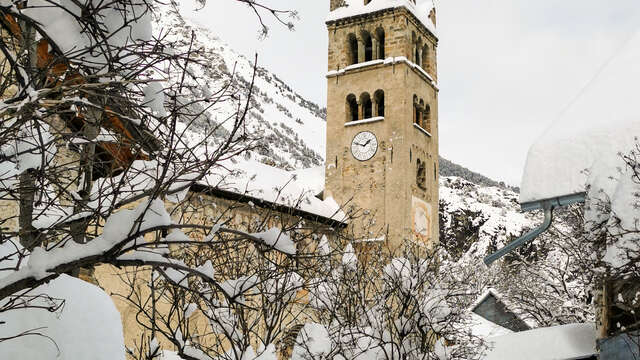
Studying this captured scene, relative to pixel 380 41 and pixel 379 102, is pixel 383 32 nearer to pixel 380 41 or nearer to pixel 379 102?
pixel 380 41

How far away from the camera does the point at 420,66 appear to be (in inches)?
1318

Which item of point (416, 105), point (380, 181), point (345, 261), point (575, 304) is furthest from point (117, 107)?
point (416, 105)

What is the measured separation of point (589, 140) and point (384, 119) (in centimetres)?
2066

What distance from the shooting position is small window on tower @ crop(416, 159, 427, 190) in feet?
104

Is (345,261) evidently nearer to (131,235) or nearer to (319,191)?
(131,235)

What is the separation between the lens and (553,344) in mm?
12156

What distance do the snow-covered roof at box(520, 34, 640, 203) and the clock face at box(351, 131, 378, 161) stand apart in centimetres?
1964

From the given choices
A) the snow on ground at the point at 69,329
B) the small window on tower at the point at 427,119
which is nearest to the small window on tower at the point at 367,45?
the small window on tower at the point at 427,119

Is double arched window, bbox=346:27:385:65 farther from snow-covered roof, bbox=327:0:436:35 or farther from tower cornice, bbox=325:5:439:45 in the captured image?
snow-covered roof, bbox=327:0:436:35

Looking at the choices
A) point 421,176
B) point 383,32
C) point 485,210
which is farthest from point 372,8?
point 485,210

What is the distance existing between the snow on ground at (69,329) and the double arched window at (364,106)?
89.4ft

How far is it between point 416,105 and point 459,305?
46.9 ft

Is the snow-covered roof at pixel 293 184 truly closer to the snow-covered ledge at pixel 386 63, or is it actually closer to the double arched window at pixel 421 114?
the snow-covered ledge at pixel 386 63

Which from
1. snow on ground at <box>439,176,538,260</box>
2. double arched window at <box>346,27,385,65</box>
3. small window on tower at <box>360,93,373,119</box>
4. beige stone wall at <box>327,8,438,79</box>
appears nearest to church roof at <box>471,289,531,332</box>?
small window on tower at <box>360,93,373,119</box>
